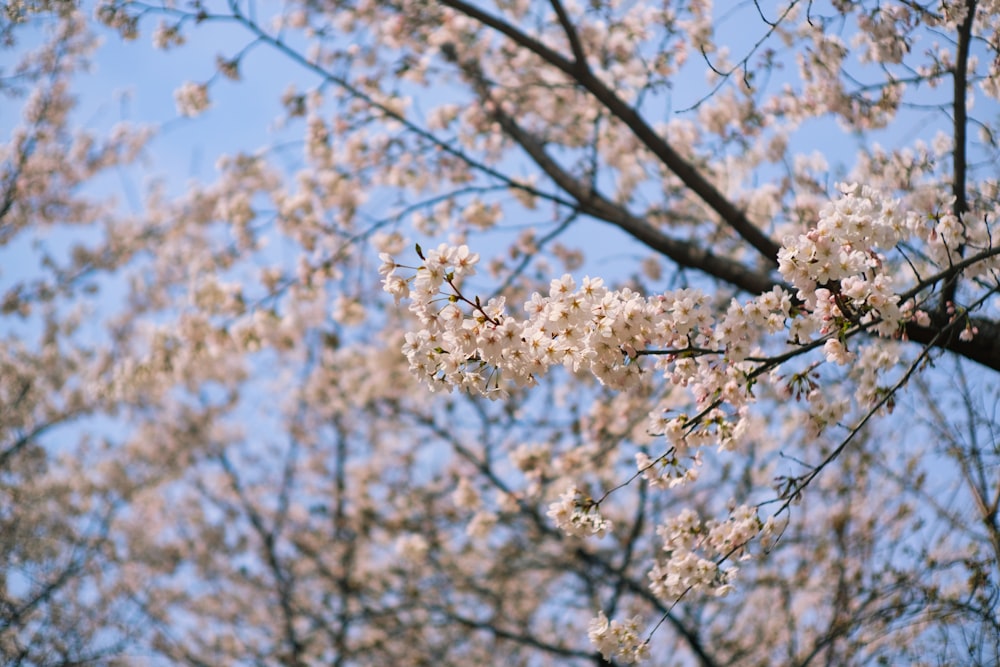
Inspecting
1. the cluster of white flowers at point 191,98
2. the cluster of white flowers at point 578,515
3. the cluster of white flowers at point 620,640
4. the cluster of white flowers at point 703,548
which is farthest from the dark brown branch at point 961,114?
the cluster of white flowers at point 191,98

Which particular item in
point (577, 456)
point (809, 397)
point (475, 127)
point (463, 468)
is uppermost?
point (475, 127)

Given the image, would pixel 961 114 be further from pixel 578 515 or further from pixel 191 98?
pixel 191 98

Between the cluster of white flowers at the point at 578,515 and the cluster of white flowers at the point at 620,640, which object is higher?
the cluster of white flowers at the point at 578,515

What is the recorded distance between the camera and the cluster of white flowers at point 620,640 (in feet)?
8.91

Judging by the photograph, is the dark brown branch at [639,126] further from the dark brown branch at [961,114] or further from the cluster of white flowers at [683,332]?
the cluster of white flowers at [683,332]

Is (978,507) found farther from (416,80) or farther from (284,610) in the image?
(284,610)

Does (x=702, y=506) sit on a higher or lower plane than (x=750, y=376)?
higher

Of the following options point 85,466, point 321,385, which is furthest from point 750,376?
point 85,466

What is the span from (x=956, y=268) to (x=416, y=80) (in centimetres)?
486

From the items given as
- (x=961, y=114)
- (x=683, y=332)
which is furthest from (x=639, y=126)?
(x=683, y=332)

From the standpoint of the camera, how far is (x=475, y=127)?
6215 mm

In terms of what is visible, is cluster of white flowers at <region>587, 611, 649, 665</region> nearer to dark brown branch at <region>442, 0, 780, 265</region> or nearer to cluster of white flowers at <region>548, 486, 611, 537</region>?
cluster of white flowers at <region>548, 486, 611, 537</region>

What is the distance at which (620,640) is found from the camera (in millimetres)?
2752

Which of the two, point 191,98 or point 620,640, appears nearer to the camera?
point 620,640
